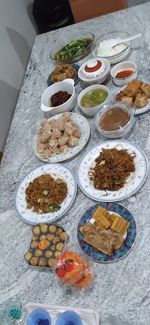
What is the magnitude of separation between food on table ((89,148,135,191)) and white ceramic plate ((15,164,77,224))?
0.32 feet

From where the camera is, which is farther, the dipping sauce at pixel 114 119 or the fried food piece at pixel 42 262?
the dipping sauce at pixel 114 119

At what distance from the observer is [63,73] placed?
6.70ft

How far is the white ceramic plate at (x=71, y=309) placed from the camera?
115 cm

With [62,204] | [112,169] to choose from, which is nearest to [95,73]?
[112,169]

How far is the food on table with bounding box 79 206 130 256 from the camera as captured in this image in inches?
50.3

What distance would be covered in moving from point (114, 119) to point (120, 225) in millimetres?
545

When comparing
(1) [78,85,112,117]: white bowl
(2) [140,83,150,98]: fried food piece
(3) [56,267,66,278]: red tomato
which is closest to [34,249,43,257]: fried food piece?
(3) [56,267,66,278]: red tomato

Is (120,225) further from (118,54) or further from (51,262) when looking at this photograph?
(118,54)

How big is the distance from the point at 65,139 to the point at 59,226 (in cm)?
45

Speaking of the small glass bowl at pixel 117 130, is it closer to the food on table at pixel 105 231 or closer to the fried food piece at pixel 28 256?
the food on table at pixel 105 231

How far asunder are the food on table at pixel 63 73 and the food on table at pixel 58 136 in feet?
1.02

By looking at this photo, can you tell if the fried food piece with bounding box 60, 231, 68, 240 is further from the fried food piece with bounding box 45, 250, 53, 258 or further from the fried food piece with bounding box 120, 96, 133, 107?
the fried food piece with bounding box 120, 96, 133, 107

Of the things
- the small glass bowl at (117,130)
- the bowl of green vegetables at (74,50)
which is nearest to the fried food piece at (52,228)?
the small glass bowl at (117,130)

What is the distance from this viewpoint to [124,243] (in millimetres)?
1286
